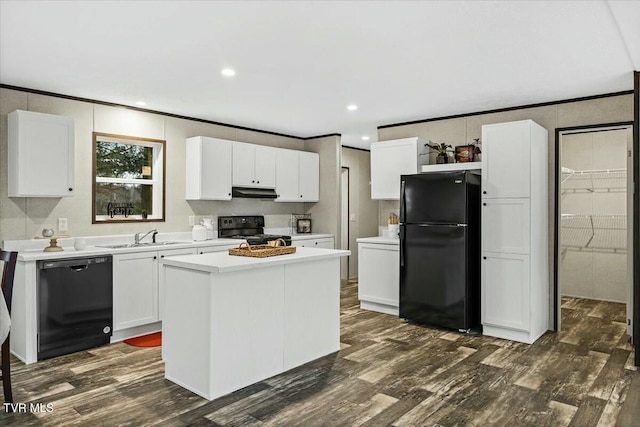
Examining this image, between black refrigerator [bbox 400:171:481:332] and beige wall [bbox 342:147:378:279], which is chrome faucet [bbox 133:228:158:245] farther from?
beige wall [bbox 342:147:378:279]

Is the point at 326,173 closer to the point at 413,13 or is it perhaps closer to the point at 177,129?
the point at 177,129

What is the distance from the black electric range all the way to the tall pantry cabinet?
2.38 metres

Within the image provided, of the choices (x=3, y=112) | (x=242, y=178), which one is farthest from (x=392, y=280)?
(x=3, y=112)

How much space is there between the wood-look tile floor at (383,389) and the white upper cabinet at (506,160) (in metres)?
1.48

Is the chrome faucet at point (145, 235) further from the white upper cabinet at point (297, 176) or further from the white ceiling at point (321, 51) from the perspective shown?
the white upper cabinet at point (297, 176)

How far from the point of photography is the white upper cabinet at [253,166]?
574 cm

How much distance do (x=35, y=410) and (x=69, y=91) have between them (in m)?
2.90

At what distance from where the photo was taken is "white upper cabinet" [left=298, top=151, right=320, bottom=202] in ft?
21.9

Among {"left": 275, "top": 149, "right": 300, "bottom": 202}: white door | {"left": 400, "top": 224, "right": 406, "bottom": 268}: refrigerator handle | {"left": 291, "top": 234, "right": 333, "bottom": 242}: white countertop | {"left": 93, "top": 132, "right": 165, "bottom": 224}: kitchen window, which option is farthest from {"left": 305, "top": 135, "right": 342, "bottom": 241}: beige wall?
{"left": 93, "top": 132, "right": 165, "bottom": 224}: kitchen window

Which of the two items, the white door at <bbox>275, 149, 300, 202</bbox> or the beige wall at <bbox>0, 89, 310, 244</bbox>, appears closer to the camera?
the beige wall at <bbox>0, 89, 310, 244</bbox>

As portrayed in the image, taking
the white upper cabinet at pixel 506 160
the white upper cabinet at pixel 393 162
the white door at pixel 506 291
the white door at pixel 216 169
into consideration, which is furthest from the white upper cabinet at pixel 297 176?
the white door at pixel 506 291

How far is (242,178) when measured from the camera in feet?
19.0

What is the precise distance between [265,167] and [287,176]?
45cm

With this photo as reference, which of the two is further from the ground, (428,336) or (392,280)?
(392,280)
